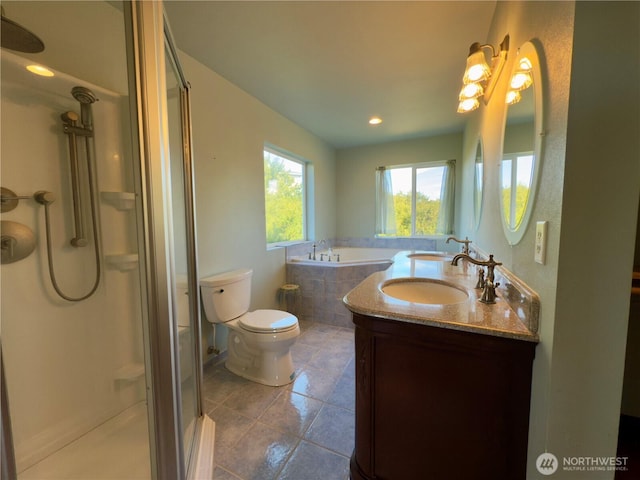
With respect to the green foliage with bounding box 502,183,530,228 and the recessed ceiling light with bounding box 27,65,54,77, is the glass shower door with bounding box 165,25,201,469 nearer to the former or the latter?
the recessed ceiling light with bounding box 27,65,54,77

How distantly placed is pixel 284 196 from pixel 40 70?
2.25m

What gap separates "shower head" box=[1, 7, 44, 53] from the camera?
950mm

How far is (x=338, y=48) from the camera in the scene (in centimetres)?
182

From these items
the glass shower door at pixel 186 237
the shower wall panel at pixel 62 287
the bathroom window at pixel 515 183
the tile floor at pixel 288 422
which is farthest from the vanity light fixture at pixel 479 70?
the tile floor at pixel 288 422

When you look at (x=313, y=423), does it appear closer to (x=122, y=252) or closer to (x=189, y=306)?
(x=189, y=306)

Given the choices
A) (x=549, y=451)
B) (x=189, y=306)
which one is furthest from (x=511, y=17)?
(x=189, y=306)

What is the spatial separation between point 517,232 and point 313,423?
4.95 ft

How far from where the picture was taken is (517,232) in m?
1.03

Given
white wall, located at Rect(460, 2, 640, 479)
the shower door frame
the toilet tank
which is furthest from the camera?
the toilet tank

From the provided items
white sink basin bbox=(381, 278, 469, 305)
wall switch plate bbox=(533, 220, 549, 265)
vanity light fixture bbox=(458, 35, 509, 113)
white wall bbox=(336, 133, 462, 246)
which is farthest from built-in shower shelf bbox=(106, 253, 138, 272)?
white wall bbox=(336, 133, 462, 246)

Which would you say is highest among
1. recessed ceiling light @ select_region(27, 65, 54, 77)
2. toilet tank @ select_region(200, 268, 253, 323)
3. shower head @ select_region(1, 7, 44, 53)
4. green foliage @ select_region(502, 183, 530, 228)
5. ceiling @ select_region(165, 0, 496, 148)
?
ceiling @ select_region(165, 0, 496, 148)

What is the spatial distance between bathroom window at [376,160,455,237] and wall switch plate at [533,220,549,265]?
320cm

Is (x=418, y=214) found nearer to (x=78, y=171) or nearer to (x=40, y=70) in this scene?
(x=78, y=171)

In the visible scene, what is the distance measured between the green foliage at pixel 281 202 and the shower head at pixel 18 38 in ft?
6.11
